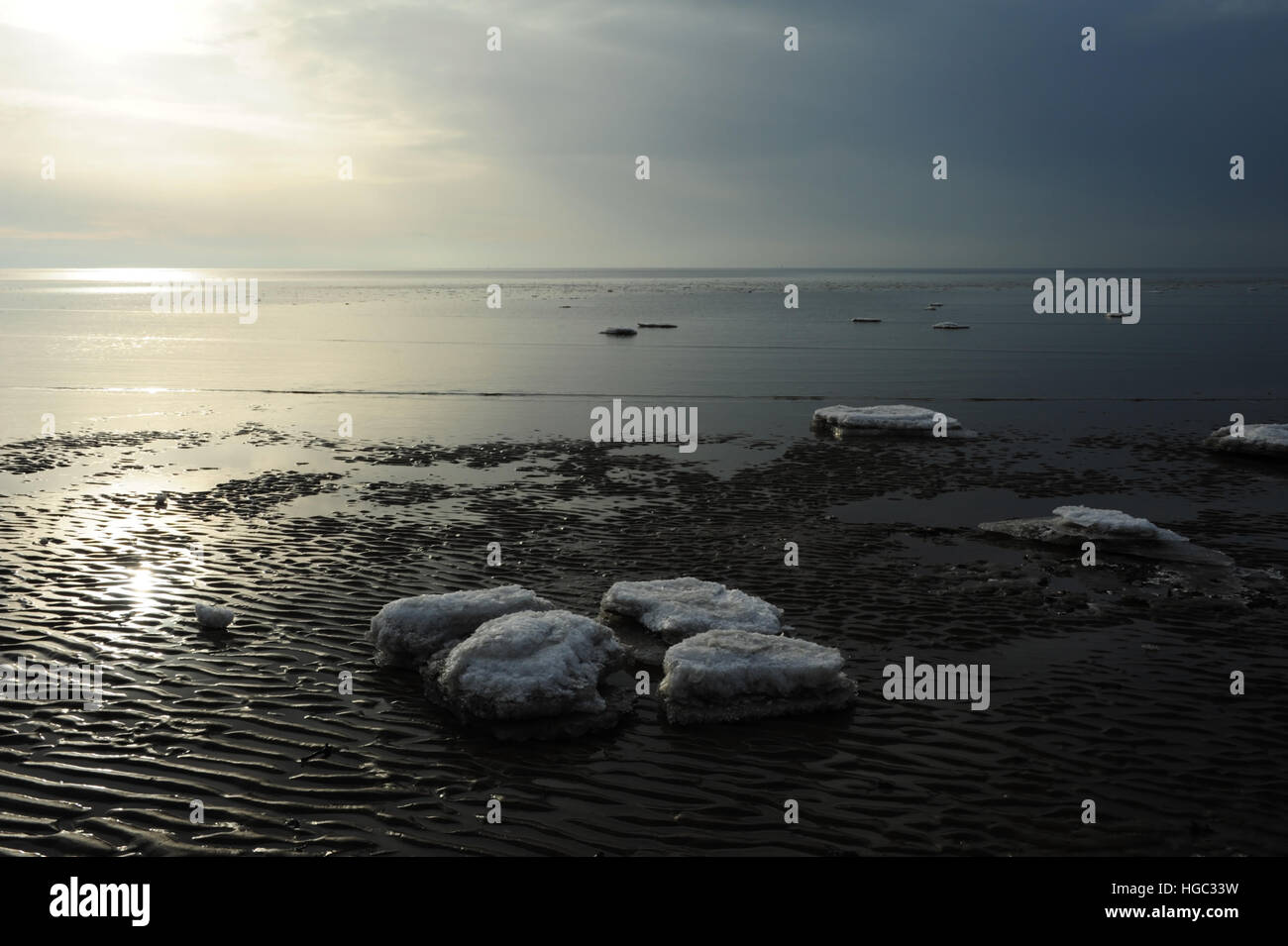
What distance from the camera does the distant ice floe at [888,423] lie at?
94.7 feet

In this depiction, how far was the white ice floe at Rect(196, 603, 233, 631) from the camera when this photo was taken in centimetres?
1314

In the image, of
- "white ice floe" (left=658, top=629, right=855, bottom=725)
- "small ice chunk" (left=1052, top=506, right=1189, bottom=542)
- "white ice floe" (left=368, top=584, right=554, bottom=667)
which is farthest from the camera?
"small ice chunk" (left=1052, top=506, right=1189, bottom=542)

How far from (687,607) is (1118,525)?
8.71 metres

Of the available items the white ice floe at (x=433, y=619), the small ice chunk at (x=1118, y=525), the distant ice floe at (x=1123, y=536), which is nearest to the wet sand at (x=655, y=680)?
the white ice floe at (x=433, y=619)

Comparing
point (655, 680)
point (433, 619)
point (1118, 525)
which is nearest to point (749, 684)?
point (655, 680)

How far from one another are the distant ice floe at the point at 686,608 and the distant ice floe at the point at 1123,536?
6.90 meters

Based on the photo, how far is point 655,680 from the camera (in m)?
11.8

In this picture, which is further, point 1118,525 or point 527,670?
point 1118,525

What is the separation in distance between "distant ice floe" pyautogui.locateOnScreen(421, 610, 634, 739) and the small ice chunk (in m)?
9.91

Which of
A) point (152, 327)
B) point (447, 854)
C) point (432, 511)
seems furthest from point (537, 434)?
point (152, 327)

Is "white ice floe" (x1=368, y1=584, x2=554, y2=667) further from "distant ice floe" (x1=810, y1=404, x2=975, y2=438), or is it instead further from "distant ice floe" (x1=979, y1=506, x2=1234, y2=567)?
"distant ice floe" (x1=810, y1=404, x2=975, y2=438)

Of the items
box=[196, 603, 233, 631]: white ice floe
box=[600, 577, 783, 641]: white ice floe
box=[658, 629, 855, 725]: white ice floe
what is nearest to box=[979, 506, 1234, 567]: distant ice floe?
box=[600, 577, 783, 641]: white ice floe

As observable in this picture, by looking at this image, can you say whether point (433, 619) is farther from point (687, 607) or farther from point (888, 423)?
point (888, 423)

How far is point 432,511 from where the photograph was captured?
2027 cm
